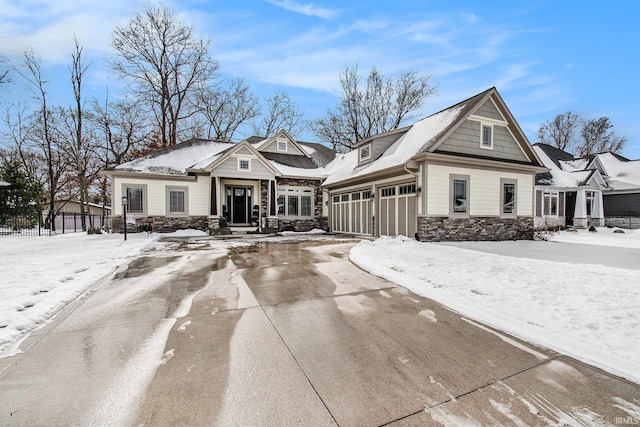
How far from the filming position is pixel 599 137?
3375 centimetres

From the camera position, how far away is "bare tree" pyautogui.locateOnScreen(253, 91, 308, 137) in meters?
29.9

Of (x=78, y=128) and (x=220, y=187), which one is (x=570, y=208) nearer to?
(x=220, y=187)

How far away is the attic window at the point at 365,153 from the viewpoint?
15.7 meters

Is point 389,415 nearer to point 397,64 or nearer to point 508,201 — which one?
point 508,201

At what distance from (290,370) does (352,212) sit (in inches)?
554

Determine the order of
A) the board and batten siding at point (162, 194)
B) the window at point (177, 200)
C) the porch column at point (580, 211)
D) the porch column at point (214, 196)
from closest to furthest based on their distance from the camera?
the board and batten siding at point (162, 194)
the porch column at point (214, 196)
the window at point (177, 200)
the porch column at point (580, 211)

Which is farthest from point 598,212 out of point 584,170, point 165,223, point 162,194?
point 162,194

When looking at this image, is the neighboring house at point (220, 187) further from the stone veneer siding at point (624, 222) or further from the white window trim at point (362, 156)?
the stone veneer siding at point (624, 222)

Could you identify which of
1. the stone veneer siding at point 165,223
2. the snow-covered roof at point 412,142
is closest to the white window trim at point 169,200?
the stone veneer siding at point 165,223

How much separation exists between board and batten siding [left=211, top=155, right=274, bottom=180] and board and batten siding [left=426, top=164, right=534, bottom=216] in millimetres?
9567

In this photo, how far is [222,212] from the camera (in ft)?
57.9

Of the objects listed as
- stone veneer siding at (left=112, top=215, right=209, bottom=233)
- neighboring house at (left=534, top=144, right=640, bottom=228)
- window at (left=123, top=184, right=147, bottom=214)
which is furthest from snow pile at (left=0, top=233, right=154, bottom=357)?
neighboring house at (left=534, top=144, right=640, bottom=228)

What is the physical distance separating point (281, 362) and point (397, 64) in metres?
29.7

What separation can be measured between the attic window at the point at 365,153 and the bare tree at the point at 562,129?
33.1m
